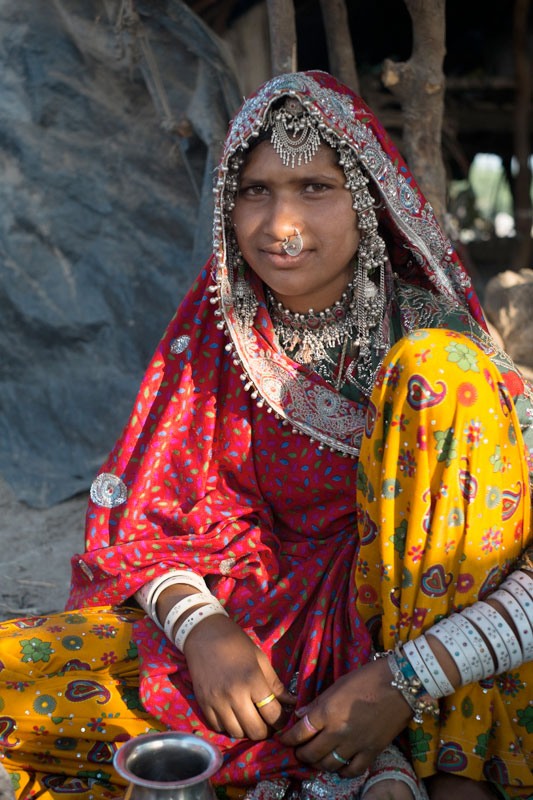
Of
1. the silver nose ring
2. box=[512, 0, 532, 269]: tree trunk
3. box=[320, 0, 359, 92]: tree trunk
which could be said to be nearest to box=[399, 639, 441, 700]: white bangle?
the silver nose ring

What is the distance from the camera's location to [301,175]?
1.90m

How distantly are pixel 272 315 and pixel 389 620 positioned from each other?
0.83 metres

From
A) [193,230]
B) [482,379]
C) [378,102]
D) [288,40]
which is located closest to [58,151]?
[193,230]

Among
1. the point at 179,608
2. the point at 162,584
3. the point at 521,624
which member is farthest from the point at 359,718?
the point at 162,584

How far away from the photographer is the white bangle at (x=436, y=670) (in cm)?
158

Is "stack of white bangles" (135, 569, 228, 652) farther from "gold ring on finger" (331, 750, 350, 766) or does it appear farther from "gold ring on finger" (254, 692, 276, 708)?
"gold ring on finger" (331, 750, 350, 766)

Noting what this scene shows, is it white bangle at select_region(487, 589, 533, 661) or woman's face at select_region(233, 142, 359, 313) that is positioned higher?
woman's face at select_region(233, 142, 359, 313)

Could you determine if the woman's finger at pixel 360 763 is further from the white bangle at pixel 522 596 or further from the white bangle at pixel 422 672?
the white bangle at pixel 522 596

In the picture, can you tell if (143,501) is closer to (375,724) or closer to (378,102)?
(375,724)

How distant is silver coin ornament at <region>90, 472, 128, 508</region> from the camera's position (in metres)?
2.16

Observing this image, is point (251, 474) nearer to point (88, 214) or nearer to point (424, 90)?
point (424, 90)

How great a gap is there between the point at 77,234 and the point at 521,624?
10.1 feet

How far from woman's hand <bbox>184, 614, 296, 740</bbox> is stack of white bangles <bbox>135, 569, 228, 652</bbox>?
5 centimetres

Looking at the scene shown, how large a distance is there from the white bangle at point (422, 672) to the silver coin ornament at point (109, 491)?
2.76ft
